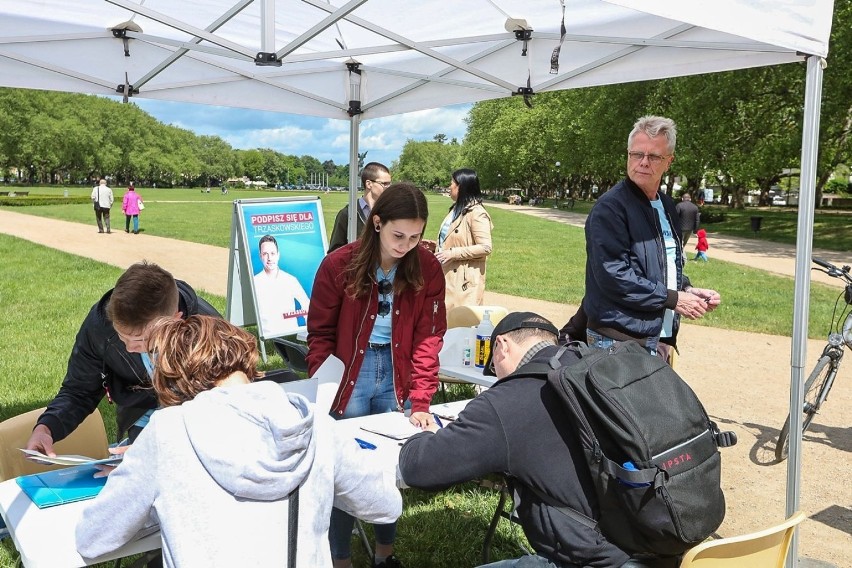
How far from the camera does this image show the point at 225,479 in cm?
160

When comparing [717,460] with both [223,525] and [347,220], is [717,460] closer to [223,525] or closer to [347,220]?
[223,525]

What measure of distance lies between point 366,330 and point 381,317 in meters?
0.09

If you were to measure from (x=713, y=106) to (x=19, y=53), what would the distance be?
77.4 ft

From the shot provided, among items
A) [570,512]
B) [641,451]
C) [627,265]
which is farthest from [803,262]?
[570,512]

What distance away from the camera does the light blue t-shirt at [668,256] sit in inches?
142

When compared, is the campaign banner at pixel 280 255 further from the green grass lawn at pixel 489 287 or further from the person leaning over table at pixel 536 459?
the person leaning over table at pixel 536 459

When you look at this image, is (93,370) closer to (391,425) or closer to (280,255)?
(391,425)

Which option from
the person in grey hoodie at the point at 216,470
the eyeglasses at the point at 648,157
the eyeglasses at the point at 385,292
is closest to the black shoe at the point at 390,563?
the eyeglasses at the point at 385,292

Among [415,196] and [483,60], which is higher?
[483,60]

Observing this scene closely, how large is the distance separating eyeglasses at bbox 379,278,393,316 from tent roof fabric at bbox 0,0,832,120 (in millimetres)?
1473

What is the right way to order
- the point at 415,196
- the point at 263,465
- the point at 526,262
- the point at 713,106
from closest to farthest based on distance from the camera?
the point at 263,465 → the point at 415,196 → the point at 526,262 → the point at 713,106

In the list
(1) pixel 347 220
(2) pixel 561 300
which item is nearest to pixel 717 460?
(1) pixel 347 220

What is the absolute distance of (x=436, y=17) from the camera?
15.6 feet

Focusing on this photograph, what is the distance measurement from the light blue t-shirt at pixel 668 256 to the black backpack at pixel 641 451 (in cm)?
160
